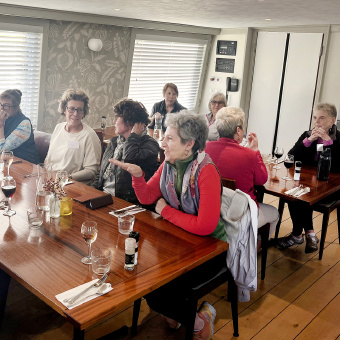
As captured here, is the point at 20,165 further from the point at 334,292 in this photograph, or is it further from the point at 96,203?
the point at 334,292

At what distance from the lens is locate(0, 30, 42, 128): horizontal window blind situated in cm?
511

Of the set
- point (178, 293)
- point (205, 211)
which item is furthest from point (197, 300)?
point (205, 211)

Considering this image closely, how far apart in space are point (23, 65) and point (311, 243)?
3817 millimetres

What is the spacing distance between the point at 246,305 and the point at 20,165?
6.78ft

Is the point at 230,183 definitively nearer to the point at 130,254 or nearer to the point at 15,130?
the point at 130,254

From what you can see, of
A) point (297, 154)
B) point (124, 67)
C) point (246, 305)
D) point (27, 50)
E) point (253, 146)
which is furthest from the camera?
point (124, 67)

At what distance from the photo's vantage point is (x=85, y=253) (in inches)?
85.3

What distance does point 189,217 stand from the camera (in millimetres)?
2502

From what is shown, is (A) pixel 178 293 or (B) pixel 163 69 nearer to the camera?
(A) pixel 178 293

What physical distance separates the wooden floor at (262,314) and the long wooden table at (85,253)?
1.18 ft

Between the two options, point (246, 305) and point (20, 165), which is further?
point (20, 165)

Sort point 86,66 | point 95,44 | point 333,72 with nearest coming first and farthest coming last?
point 95,44, point 86,66, point 333,72

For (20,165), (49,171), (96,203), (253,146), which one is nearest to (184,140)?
(96,203)

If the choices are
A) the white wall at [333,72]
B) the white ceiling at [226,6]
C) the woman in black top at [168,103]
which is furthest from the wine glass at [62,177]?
the white wall at [333,72]
